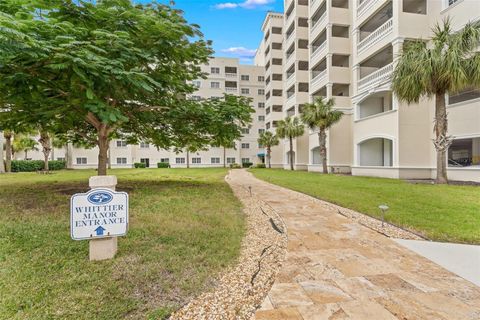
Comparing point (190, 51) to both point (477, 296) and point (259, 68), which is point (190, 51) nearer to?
point (477, 296)

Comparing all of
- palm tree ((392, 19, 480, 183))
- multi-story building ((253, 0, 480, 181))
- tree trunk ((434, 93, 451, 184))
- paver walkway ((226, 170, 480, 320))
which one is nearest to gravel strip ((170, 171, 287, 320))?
paver walkway ((226, 170, 480, 320))

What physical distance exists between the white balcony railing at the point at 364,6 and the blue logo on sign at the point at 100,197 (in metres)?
21.8

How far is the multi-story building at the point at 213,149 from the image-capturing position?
1587 inches

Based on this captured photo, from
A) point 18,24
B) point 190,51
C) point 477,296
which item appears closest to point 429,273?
point 477,296

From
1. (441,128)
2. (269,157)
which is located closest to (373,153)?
(441,128)

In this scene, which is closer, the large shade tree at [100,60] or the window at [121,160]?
the large shade tree at [100,60]

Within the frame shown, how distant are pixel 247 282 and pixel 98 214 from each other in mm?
2298

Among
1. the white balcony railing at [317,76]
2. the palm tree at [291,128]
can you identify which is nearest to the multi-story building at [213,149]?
the palm tree at [291,128]

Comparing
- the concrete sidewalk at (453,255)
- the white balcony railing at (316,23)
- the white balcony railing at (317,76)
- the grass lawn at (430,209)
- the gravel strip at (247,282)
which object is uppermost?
the white balcony railing at (316,23)

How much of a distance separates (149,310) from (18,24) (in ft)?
16.4

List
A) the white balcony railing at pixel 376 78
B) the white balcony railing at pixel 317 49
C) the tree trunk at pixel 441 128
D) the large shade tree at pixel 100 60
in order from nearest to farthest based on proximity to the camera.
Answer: the large shade tree at pixel 100 60, the tree trunk at pixel 441 128, the white balcony railing at pixel 376 78, the white balcony railing at pixel 317 49

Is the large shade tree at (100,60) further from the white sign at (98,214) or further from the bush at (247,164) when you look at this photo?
the bush at (247,164)

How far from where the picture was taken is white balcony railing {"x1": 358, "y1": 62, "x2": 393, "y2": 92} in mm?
16084

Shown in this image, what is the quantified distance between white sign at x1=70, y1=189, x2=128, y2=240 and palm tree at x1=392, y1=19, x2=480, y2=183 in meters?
13.6
